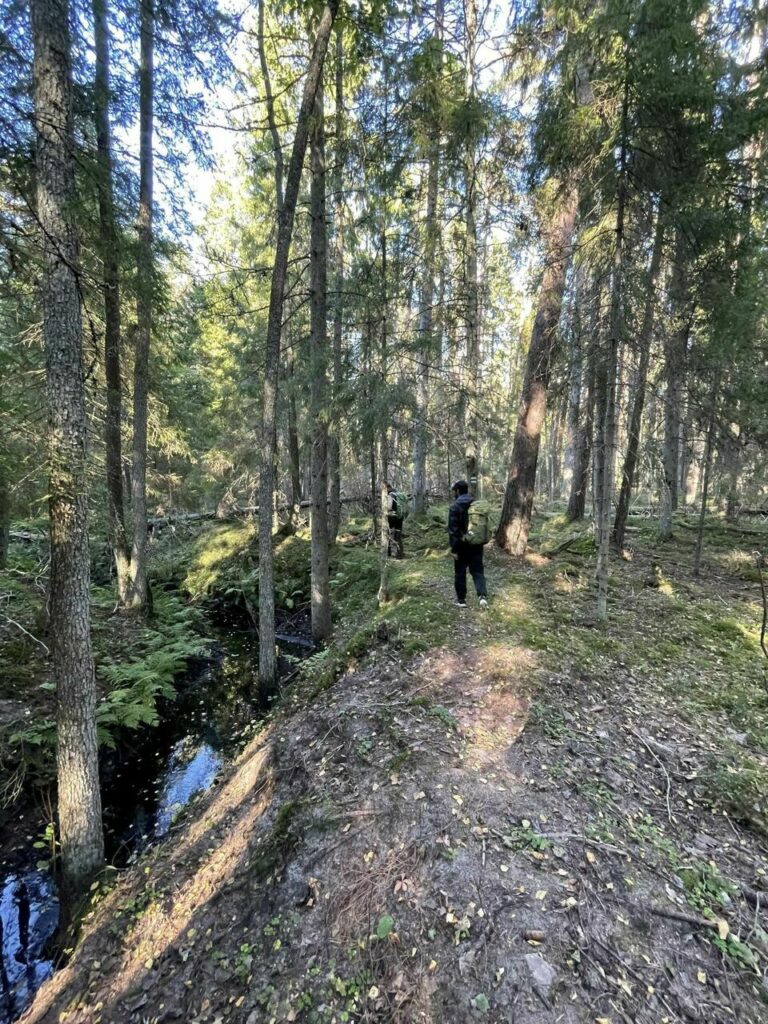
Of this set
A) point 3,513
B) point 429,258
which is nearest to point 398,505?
point 429,258

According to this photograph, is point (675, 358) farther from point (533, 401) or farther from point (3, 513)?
point (3, 513)

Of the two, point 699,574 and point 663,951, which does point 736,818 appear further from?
point 699,574

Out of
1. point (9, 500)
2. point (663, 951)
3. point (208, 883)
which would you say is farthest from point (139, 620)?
point (663, 951)

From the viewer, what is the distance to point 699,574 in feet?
31.7

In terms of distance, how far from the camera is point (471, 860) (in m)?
3.19

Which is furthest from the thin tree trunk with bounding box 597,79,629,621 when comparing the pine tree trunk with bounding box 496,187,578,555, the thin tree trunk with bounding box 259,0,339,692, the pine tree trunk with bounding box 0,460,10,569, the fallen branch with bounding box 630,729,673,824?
the pine tree trunk with bounding box 0,460,10,569

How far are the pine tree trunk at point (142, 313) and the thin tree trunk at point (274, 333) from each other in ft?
7.72

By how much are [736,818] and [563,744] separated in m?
1.33

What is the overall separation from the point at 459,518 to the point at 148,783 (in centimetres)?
575

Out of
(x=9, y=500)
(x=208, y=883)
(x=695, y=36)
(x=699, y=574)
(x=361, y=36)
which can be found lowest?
(x=208, y=883)

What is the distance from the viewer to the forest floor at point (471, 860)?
2604 millimetres

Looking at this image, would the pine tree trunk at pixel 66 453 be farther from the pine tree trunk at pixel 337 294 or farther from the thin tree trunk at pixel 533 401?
the thin tree trunk at pixel 533 401

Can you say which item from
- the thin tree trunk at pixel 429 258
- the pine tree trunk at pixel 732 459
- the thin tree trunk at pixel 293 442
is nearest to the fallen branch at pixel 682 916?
the thin tree trunk at pixel 429 258

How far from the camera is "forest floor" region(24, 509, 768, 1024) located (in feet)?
8.54
